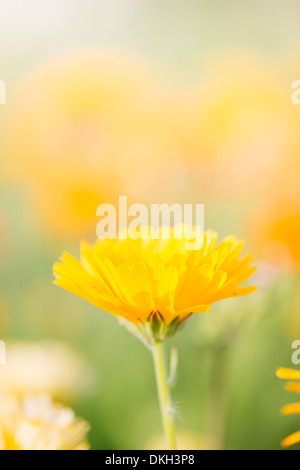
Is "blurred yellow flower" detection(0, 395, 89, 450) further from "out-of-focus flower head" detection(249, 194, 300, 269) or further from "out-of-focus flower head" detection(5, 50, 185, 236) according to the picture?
"out-of-focus flower head" detection(5, 50, 185, 236)

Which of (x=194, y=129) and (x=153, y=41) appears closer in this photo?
(x=194, y=129)

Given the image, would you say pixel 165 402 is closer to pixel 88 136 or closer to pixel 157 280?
pixel 157 280

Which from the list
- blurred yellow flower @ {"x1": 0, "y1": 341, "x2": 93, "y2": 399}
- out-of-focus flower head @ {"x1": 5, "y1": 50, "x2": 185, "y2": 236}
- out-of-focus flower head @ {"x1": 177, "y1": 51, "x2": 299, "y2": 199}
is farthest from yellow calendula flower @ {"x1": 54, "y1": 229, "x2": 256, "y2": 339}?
out-of-focus flower head @ {"x1": 177, "y1": 51, "x2": 299, "y2": 199}

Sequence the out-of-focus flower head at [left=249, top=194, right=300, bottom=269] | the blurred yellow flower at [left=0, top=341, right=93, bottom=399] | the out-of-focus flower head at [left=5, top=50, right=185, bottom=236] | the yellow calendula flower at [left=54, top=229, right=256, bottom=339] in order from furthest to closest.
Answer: the out-of-focus flower head at [left=5, top=50, right=185, bottom=236], the out-of-focus flower head at [left=249, top=194, right=300, bottom=269], the blurred yellow flower at [left=0, top=341, right=93, bottom=399], the yellow calendula flower at [left=54, top=229, right=256, bottom=339]

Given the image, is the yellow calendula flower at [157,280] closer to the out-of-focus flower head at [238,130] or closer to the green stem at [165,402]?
the green stem at [165,402]

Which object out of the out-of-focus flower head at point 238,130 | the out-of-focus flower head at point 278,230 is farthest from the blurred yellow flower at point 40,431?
the out-of-focus flower head at point 238,130
